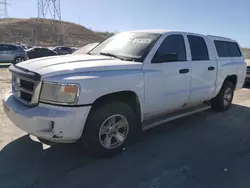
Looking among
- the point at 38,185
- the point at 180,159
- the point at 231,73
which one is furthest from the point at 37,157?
the point at 231,73

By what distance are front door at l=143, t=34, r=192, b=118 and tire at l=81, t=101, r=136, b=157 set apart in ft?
1.47

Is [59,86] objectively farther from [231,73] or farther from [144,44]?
[231,73]

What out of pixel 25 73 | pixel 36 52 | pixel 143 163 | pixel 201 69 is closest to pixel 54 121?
pixel 25 73

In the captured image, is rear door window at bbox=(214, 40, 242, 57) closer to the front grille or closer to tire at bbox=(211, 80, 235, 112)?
tire at bbox=(211, 80, 235, 112)

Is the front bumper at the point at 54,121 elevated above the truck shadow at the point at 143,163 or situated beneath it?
elevated above

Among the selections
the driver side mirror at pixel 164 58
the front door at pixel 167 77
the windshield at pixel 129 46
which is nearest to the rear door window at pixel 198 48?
the front door at pixel 167 77

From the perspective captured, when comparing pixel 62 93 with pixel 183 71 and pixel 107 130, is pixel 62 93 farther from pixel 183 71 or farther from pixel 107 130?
pixel 183 71

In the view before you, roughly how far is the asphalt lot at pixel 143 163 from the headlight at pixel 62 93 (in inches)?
36.0

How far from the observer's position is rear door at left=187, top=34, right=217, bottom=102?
17.6 feet

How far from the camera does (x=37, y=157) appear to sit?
3951 millimetres

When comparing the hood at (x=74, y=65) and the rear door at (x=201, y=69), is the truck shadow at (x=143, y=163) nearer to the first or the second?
the rear door at (x=201, y=69)

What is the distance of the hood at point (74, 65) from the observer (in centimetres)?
356

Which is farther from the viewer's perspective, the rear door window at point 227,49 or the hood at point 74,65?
the rear door window at point 227,49

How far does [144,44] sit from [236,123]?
9.25 feet
